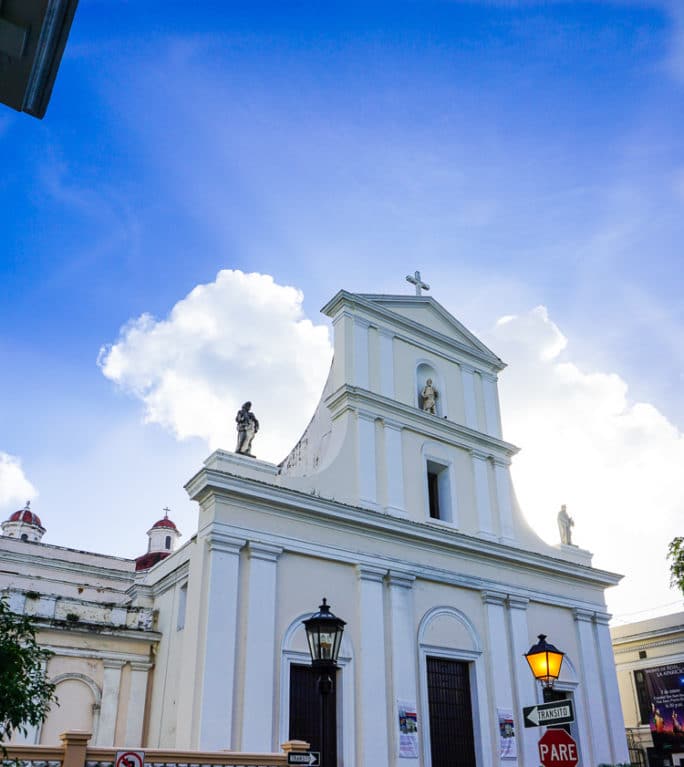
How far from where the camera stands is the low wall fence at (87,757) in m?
9.05

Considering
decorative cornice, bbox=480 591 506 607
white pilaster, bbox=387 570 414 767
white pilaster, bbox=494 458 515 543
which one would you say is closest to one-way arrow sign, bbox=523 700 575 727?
white pilaster, bbox=387 570 414 767

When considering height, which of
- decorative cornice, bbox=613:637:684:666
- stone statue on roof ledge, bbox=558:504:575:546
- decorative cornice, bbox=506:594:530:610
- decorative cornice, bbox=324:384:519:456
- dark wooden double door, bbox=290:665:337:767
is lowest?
dark wooden double door, bbox=290:665:337:767

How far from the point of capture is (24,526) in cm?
4069

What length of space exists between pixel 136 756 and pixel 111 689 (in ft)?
28.1

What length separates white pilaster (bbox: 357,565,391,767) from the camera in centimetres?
1524

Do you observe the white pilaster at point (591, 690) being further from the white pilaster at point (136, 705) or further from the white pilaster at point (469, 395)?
the white pilaster at point (136, 705)

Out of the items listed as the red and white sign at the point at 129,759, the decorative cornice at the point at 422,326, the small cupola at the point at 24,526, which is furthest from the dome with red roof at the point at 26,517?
the red and white sign at the point at 129,759

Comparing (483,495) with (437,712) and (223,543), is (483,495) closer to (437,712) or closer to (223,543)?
(437,712)

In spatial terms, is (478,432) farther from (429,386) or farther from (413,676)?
(413,676)

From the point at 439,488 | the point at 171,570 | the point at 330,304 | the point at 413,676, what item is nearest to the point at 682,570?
the point at 413,676

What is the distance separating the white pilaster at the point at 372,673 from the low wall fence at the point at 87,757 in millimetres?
4738

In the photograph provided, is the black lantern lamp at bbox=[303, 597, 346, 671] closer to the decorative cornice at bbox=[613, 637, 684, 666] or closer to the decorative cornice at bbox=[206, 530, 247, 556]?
the decorative cornice at bbox=[206, 530, 247, 556]

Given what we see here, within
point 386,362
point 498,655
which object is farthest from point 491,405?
point 498,655

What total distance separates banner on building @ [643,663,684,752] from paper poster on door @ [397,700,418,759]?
46.8 ft
